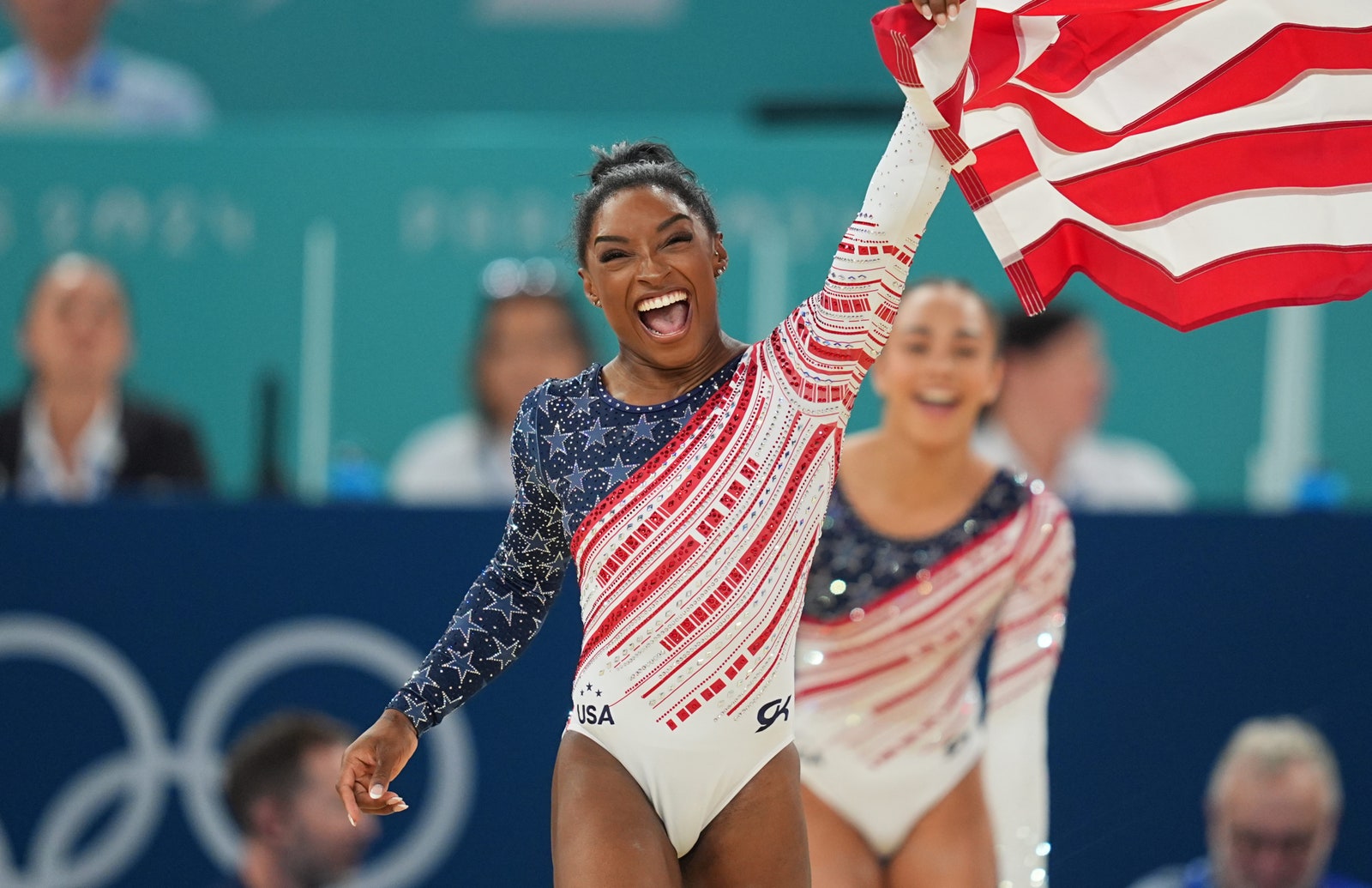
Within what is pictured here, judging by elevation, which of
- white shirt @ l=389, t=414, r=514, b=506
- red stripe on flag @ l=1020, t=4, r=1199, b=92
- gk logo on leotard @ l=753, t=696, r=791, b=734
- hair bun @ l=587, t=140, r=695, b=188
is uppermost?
red stripe on flag @ l=1020, t=4, r=1199, b=92

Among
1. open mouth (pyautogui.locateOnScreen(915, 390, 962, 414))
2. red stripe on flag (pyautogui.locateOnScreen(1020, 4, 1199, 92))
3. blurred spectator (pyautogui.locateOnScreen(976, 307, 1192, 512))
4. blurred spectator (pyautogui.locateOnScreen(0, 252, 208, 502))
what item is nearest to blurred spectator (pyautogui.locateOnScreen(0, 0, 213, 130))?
blurred spectator (pyautogui.locateOnScreen(0, 252, 208, 502))

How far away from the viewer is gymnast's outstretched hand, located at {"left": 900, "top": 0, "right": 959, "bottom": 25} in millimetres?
3152

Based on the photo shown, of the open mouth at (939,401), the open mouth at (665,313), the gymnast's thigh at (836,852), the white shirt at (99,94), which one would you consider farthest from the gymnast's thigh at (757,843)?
the white shirt at (99,94)

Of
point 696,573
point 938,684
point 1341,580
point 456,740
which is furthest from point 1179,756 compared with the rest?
point 696,573

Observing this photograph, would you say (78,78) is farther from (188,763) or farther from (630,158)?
(630,158)

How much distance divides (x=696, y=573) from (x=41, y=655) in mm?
3387

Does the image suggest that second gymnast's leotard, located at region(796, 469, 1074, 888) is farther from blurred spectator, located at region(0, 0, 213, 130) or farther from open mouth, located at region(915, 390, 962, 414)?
blurred spectator, located at region(0, 0, 213, 130)

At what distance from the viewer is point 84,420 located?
6.57 m

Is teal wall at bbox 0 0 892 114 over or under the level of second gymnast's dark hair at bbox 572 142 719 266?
over

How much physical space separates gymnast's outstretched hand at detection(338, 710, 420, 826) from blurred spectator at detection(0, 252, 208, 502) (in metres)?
3.37

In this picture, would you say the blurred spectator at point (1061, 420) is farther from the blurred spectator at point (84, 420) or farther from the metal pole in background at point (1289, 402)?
the blurred spectator at point (84, 420)

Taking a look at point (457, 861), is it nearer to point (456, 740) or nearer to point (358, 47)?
point (456, 740)

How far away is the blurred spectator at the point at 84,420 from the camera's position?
6480 millimetres

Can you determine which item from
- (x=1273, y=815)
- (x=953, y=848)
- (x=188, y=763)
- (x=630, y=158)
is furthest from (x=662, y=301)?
(x=188, y=763)
